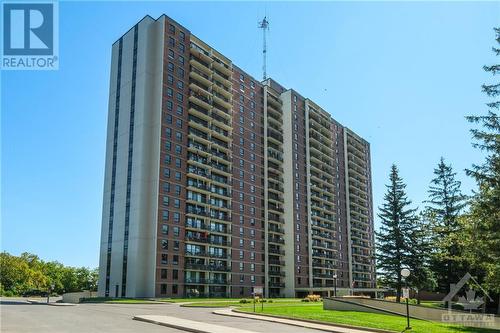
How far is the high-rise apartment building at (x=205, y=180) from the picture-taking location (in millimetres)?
72625

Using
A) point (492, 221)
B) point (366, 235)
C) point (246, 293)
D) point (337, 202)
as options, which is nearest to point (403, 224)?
point (246, 293)

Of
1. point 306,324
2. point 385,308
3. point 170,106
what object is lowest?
point 385,308

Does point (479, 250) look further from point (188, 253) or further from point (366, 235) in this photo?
point (366, 235)

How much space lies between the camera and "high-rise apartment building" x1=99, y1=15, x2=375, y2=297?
72625 mm

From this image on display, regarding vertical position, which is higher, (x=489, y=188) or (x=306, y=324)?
(x=489, y=188)

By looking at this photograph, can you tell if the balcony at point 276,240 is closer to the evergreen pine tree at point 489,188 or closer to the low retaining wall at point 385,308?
the low retaining wall at point 385,308

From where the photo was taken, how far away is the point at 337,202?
402ft

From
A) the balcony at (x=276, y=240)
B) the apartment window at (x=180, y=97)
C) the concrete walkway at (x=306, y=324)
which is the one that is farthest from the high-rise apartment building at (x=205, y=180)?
the concrete walkway at (x=306, y=324)

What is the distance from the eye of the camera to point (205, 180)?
8175 centimetres

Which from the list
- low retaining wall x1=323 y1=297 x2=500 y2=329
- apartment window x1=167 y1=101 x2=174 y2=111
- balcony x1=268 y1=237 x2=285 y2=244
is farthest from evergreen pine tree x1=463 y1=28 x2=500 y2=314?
balcony x1=268 y1=237 x2=285 y2=244

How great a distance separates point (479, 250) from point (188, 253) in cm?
5255

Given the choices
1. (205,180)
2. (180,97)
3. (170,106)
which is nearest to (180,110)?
(180,97)

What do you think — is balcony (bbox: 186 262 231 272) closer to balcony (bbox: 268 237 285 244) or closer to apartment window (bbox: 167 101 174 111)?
Answer: balcony (bbox: 268 237 285 244)

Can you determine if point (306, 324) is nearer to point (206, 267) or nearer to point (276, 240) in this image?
point (206, 267)
